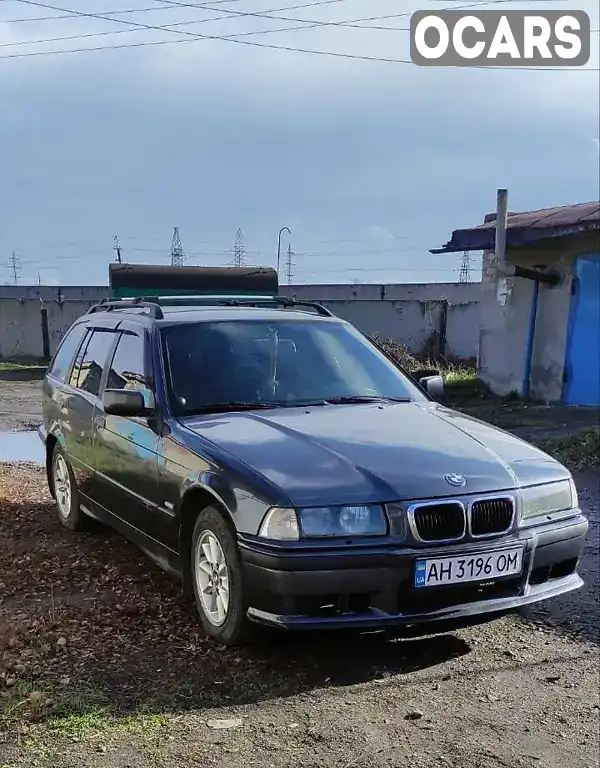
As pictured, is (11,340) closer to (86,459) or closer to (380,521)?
(86,459)

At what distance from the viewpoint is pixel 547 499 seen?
3947mm

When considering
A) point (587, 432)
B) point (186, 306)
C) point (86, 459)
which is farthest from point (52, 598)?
point (587, 432)

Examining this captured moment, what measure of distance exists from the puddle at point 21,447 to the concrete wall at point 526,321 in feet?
26.4

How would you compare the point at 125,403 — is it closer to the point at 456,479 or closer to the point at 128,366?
the point at 128,366

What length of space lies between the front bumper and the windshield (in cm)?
123

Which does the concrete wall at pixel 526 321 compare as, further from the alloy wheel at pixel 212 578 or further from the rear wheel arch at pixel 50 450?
the alloy wheel at pixel 212 578

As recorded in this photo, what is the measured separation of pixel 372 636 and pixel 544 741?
1055 millimetres

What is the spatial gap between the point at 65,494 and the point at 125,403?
2.15 metres

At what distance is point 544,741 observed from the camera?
3236 millimetres

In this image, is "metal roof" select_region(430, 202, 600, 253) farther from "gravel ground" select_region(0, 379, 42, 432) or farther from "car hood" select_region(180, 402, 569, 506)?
"car hood" select_region(180, 402, 569, 506)

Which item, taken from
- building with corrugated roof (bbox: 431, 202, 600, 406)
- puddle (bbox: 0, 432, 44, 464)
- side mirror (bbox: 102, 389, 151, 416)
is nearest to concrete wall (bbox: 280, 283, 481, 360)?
building with corrugated roof (bbox: 431, 202, 600, 406)

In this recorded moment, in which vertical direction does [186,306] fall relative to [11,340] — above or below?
above

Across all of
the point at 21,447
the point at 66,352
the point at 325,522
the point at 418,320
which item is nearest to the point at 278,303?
the point at 66,352

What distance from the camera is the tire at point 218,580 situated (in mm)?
3662
